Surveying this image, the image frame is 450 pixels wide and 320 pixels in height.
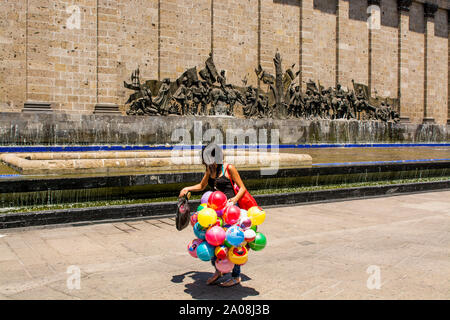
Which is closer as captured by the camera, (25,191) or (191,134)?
(25,191)

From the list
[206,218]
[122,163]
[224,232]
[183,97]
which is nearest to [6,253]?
[206,218]

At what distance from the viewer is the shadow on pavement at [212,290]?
379 centimetres

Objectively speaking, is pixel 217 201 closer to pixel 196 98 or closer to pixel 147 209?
pixel 147 209

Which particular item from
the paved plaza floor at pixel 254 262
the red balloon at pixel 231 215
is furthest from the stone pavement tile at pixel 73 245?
the red balloon at pixel 231 215

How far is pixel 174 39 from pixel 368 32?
555 inches

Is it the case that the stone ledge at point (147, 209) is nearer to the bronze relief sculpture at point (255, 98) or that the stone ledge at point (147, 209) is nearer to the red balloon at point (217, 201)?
the red balloon at point (217, 201)

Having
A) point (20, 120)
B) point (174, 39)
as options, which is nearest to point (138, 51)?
point (174, 39)

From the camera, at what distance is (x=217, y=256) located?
3812 millimetres

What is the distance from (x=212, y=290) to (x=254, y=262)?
994 millimetres

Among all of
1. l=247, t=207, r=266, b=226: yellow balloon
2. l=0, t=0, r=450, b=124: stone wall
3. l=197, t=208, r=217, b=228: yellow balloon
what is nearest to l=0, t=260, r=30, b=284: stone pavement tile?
l=197, t=208, r=217, b=228: yellow balloon

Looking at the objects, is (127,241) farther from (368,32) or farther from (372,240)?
(368,32)

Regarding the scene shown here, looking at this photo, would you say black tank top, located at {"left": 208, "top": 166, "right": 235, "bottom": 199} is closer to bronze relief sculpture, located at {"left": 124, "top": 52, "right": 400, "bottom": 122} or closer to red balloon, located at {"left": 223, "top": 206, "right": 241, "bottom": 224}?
red balloon, located at {"left": 223, "top": 206, "right": 241, "bottom": 224}

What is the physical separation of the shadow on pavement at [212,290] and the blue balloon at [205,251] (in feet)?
1.05

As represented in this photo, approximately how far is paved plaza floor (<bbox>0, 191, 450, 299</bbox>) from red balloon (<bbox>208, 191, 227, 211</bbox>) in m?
0.76
